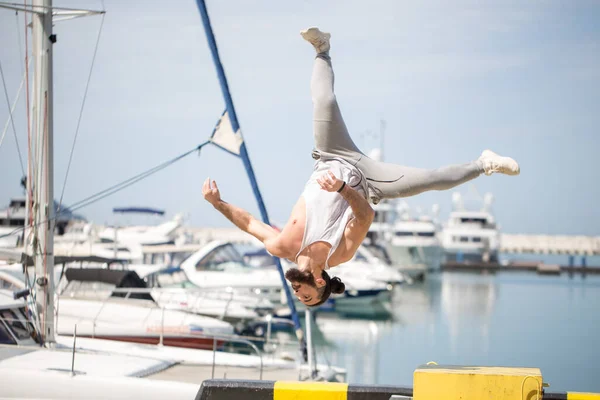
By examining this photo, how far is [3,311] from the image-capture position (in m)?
13.7

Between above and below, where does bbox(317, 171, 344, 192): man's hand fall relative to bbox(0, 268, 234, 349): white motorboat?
above

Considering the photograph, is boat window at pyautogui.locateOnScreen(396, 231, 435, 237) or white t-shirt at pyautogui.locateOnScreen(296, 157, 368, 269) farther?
boat window at pyautogui.locateOnScreen(396, 231, 435, 237)

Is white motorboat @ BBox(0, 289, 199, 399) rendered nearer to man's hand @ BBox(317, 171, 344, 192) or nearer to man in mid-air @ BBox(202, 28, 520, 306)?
man in mid-air @ BBox(202, 28, 520, 306)

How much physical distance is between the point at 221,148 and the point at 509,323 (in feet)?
101

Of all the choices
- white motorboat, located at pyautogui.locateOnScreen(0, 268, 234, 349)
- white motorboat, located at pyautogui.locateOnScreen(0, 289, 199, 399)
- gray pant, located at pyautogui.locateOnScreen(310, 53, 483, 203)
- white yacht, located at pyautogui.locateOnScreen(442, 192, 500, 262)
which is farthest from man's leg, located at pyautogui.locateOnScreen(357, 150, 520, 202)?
white yacht, located at pyautogui.locateOnScreen(442, 192, 500, 262)

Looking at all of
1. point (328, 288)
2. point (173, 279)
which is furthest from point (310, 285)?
point (173, 279)

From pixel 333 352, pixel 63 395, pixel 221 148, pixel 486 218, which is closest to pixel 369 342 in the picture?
pixel 333 352

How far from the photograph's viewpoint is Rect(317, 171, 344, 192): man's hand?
5.86 meters

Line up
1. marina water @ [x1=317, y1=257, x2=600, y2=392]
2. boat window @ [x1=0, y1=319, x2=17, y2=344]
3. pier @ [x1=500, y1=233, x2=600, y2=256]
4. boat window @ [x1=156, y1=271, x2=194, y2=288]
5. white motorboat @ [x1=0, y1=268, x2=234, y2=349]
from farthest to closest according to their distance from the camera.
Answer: pier @ [x1=500, y1=233, x2=600, y2=256]
boat window @ [x1=156, y1=271, x2=194, y2=288]
marina water @ [x1=317, y1=257, x2=600, y2=392]
white motorboat @ [x1=0, y1=268, x2=234, y2=349]
boat window @ [x1=0, y1=319, x2=17, y2=344]

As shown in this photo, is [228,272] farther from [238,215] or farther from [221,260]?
[238,215]

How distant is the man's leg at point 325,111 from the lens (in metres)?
6.64

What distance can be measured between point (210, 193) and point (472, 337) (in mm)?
30107

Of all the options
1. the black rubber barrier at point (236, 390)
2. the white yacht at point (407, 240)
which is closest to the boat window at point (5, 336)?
the black rubber barrier at point (236, 390)

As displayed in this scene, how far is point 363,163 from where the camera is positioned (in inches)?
267
